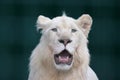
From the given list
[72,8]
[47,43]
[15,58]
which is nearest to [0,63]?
[15,58]

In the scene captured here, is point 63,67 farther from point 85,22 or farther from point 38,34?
point 38,34

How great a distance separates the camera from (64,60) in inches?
196

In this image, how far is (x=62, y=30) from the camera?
16.4 feet

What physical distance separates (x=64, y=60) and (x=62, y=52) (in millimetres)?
50

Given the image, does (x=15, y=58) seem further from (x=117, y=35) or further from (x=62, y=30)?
(x=62, y=30)

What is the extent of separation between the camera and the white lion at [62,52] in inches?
196

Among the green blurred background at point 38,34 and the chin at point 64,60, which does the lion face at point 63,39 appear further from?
the green blurred background at point 38,34

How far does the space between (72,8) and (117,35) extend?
0.45 metres

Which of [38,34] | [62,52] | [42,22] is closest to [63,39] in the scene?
[62,52]

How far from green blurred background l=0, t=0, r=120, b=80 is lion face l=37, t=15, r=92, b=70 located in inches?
80.9

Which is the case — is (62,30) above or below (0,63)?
above

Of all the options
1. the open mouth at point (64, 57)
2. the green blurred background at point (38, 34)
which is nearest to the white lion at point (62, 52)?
the open mouth at point (64, 57)

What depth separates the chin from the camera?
16.4 ft

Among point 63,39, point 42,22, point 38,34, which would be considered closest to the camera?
point 63,39
